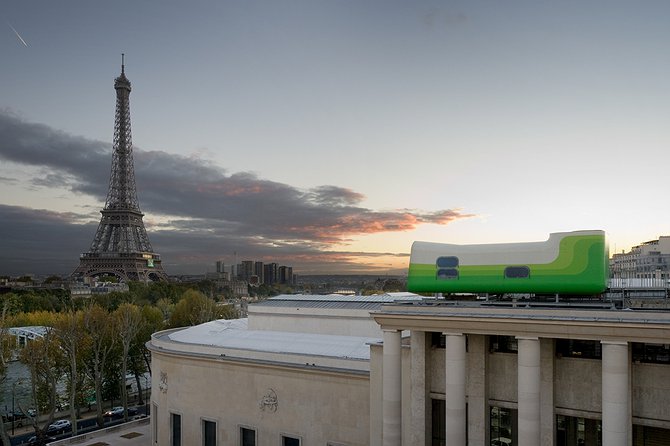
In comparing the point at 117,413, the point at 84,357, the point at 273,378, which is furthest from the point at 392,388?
the point at 84,357

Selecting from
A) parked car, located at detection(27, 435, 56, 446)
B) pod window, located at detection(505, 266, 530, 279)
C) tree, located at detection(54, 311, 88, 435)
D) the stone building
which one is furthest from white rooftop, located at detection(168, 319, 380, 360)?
parked car, located at detection(27, 435, 56, 446)

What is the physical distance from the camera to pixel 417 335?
31.7 m

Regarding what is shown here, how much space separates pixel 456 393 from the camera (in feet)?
94.2

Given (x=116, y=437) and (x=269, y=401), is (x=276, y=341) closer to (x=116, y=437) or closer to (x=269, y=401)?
(x=269, y=401)

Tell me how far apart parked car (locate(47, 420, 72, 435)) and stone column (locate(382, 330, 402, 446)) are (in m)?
56.3

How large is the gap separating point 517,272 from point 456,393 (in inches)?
285

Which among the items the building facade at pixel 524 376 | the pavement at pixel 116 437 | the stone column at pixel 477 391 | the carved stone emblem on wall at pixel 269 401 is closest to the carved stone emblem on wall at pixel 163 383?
the pavement at pixel 116 437

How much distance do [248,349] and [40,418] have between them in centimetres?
5057

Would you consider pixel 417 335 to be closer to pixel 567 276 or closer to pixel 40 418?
pixel 567 276

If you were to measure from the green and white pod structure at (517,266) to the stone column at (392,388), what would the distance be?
344 centimetres

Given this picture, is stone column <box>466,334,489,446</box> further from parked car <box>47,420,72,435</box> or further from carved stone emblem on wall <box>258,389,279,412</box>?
parked car <box>47,420,72,435</box>

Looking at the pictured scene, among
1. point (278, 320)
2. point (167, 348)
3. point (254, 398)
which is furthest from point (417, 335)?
point (167, 348)

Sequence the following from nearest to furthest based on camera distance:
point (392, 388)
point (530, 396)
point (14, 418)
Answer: point (530, 396), point (392, 388), point (14, 418)

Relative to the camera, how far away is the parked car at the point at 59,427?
69.6 meters
